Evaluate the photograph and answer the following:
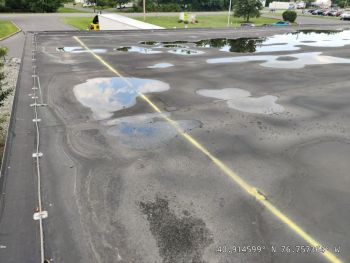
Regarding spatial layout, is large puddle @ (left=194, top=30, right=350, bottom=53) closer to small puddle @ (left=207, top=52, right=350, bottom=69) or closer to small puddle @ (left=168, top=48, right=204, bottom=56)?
small puddle @ (left=168, top=48, right=204, bottom=56)

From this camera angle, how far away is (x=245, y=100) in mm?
12586

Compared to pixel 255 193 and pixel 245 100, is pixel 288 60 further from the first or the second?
pixel 255 193

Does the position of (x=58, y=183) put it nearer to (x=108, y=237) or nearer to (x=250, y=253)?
(x=108, y=237)

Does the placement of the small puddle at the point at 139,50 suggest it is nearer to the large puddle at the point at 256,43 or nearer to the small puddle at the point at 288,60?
the large puddle at the point at 256,43

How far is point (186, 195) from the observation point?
21.7 feet

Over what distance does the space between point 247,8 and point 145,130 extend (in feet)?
178

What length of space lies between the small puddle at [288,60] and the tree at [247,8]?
125 feet

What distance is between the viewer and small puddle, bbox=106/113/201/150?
8.82 meters

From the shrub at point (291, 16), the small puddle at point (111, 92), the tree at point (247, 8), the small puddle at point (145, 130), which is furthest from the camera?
the shrub at point (291, 16)

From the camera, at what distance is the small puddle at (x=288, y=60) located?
19272 millimetres

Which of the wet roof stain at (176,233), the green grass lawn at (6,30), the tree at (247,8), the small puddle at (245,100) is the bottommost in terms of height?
the wet roof stain at (176,233)

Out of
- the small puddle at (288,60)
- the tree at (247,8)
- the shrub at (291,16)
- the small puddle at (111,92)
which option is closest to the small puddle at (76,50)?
the small puddle at (111,92)

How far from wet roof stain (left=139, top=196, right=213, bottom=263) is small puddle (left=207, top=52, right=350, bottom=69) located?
48.6 ft

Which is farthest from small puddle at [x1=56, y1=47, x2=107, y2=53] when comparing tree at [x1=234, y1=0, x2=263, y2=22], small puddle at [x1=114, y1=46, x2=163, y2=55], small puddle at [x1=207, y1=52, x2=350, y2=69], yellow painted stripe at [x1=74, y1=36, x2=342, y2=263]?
tree at [x1=234, y1=0, x2=263, y2=22]
